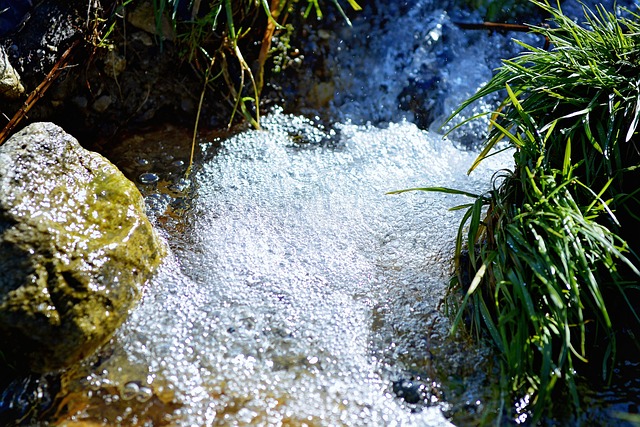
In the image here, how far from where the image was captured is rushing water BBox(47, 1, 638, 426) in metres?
2.22

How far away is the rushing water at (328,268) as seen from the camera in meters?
2.22

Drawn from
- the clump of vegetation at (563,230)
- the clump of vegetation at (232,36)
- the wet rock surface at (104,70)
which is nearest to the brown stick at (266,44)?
the clump of vegetation at (232,36)

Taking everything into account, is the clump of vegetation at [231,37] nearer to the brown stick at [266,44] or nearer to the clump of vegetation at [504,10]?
the brown stick at [266,44]

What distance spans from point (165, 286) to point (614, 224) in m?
1.79

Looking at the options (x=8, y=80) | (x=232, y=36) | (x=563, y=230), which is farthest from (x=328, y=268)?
(x=8, y=80)

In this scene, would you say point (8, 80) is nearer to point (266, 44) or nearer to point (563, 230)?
point (266, 44)

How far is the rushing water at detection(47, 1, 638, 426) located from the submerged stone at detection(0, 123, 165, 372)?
0.11 metres

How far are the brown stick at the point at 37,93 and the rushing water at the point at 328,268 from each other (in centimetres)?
62

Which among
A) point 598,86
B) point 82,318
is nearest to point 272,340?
point 82,318

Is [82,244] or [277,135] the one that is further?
[277,135]

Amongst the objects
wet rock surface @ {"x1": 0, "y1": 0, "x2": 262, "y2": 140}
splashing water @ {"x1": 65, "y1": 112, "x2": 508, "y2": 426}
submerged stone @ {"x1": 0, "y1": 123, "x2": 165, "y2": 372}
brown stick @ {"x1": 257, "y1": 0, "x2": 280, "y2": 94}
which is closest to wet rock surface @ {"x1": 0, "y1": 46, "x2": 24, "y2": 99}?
wet rock surface @ {"x1": 0, "y1": 0, "x2": 262, "y2": 140}

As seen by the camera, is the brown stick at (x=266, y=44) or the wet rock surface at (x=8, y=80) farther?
the brown stick at (x=266, y=44)

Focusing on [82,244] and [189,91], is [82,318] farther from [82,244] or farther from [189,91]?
[189,91]

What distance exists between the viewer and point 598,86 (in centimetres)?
247
